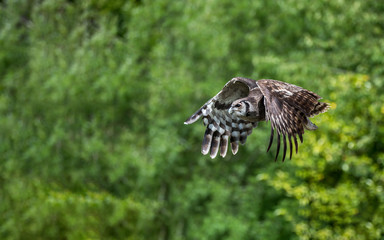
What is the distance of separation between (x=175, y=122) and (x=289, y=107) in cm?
750

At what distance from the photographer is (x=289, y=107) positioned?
4945 millimetres

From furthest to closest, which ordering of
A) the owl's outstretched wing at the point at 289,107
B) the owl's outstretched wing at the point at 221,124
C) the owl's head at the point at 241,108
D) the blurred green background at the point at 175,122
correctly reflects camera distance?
the blurred green background at the point at 175,122, the owl's outstretched wing at the point at 221,124, the owl's head at the point at 241,108, the owl's outstretched wing at the point at 289,107

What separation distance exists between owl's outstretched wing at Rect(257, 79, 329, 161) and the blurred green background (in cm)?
308

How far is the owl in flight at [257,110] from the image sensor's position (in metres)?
4.79

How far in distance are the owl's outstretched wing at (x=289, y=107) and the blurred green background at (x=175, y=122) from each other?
3.08 meters

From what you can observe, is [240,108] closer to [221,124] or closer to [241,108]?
[241,108]

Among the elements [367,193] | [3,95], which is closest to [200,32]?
[367,193]

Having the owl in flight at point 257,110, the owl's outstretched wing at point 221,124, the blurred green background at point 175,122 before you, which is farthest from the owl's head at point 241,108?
the blurred green background at point 175,122

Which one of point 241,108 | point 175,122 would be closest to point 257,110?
point 241,108

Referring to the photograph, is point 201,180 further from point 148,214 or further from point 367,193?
point 367,193

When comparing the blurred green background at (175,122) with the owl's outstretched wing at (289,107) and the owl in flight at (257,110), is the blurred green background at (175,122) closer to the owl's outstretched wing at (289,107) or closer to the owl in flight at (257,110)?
the owl in flight at (257,110)

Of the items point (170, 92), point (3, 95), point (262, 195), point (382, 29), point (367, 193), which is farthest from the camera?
point (3, 95)

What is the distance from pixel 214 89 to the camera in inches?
454

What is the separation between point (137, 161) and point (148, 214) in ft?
3.44
